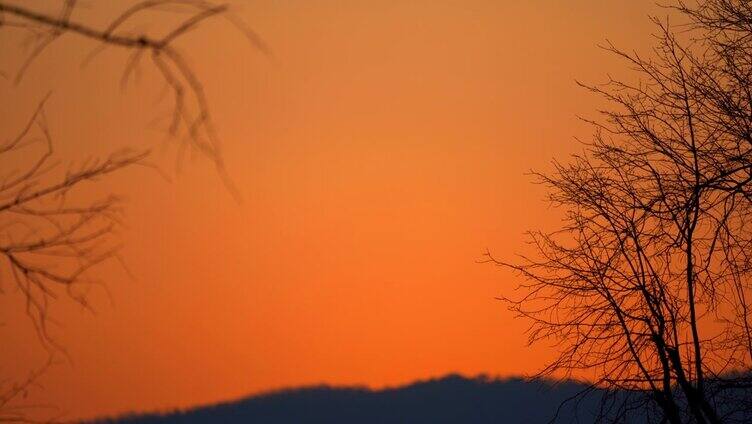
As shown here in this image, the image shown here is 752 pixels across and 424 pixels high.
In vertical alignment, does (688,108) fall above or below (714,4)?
below

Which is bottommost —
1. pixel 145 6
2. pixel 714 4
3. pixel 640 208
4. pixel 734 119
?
pixel 145 6

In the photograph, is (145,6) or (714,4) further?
(714,4)

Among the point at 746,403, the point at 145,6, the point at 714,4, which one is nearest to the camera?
the point at 145,6

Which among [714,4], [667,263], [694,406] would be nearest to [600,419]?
[694,406]

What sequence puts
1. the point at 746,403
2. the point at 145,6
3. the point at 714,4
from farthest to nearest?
the point at 714,4 → the point at 746,403 → the point at 145,6

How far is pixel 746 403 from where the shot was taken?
24.0 feet

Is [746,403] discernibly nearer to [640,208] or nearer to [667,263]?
[667,263]

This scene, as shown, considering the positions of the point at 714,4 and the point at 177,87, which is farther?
the point at 714,4

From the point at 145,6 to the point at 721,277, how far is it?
6101 millimetres

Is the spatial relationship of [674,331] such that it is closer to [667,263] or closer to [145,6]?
[667,263]

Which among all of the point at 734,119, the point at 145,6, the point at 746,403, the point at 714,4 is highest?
the point at 714,4

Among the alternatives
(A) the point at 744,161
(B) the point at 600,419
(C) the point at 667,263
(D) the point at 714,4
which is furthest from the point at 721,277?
(D) the point at 714,4

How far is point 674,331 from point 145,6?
6086mm

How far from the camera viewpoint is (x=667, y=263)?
7.59m
